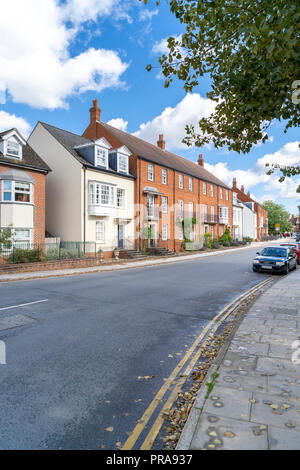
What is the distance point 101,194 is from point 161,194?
29.6 ft

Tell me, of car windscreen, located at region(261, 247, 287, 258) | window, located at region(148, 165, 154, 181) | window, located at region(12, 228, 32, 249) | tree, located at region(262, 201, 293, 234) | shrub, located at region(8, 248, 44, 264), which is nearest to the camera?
car windscreen, located at region(261, 247, 287, 258)

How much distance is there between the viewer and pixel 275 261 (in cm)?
1535

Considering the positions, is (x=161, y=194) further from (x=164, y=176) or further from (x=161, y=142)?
(x=161, y=142)

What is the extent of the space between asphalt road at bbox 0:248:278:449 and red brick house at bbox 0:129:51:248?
35.7ft

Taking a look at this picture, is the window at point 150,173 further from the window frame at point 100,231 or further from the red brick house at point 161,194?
the window frame at point 100,231

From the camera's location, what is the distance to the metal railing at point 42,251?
55.1ft

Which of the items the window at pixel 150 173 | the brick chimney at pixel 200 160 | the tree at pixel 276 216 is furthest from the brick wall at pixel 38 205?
the tree at pixel 276 216

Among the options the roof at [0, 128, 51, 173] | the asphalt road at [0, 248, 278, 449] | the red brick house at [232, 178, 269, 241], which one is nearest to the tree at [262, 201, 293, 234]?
the red brick house at [232, 178, 269, 241]

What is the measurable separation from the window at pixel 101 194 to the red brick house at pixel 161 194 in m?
4.00

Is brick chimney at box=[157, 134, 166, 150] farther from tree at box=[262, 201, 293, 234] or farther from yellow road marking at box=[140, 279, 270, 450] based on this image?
→ tree at box=[262, 201, 293, 234]

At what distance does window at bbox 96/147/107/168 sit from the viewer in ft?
79.3

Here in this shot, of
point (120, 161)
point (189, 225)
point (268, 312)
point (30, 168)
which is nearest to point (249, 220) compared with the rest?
point (189, 225)
